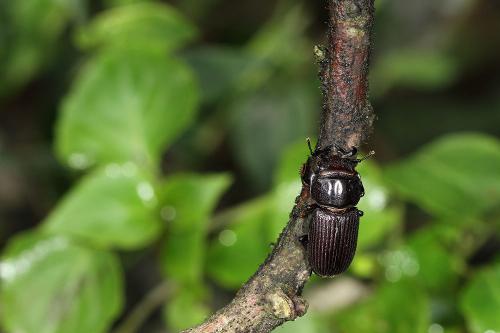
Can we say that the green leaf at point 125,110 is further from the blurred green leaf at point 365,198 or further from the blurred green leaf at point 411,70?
the blurred green leaf at point 411,70

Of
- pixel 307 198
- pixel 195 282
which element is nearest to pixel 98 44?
pixel 195 282

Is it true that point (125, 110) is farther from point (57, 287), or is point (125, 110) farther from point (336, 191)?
point (336, 191)

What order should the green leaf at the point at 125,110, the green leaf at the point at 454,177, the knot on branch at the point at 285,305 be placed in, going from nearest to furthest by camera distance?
the knot on branch at the point at 285,305
the green leaf at the point at 454,177
the green leaf at the point at 125,110

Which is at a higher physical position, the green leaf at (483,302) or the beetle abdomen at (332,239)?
the beetle abdomen at (332,239)

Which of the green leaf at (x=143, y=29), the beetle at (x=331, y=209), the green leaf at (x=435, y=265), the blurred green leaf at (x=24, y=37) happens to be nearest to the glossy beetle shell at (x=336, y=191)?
the beetle at (x=331, y=209)

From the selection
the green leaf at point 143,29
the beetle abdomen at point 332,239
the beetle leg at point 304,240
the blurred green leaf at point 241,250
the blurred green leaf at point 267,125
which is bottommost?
the blurred green leaf at point 241,250

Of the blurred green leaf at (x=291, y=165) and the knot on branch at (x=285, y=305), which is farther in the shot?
the blurred green leaf at (x=291, y=165)

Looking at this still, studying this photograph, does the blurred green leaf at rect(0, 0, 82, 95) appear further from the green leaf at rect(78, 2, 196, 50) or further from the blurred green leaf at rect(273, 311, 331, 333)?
the blurred green leaf at rect(273, 311, 331, 333)
